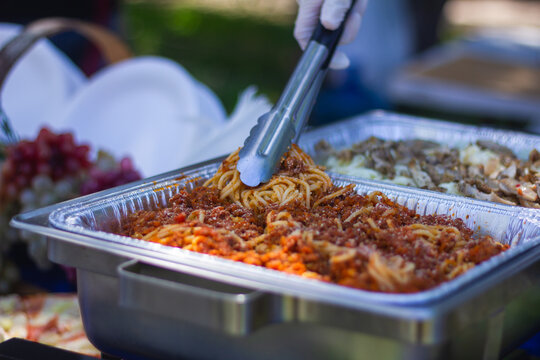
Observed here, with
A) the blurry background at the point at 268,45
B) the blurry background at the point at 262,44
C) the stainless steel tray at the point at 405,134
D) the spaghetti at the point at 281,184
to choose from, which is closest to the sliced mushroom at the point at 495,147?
the stainless steel tray at the point at 405,134

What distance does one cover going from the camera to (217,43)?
635 cm

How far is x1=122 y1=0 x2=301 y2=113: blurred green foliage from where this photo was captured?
5957 mm

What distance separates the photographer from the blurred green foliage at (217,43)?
235 inches

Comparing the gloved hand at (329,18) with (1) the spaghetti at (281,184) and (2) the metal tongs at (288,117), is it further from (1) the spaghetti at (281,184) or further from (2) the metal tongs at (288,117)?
(1) the spaghetti at (281,184)

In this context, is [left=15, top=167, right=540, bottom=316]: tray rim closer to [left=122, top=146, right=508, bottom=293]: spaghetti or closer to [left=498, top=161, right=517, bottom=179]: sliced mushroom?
[left=122, top=146, right=508, bottom=293]: spaghetti

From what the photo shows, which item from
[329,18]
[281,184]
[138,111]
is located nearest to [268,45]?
[138,111]

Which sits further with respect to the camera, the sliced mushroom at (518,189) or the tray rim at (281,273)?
the sliced mushroom at (518,189)

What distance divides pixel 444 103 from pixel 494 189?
232 centimetres

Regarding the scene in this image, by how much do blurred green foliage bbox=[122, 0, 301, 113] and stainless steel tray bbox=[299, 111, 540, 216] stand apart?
3532mm

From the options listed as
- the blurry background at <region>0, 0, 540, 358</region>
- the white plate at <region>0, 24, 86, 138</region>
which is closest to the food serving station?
the white plate at <region>0, 24, 86, 138</region>

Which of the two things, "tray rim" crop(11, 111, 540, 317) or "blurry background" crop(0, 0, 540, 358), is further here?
"blurry background" crop(0, 0, 540, 358)

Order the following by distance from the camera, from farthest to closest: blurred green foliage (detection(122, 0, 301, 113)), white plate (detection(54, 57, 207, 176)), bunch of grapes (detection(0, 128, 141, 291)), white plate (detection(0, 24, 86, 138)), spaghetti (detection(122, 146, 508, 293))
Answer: blurred green foliage (detection(122, 0, 301, 113)) → white plate (detection(0, 24, 86, 138)) → white plate (detection(54, 57, 207, 176)) → bunch of grapes (detection(0, 128, 141, 291)) → spaghetti (detection(122, 146, 508, 293))

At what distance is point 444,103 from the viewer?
3.74 metres

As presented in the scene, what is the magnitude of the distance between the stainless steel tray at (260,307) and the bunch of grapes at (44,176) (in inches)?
21.0
